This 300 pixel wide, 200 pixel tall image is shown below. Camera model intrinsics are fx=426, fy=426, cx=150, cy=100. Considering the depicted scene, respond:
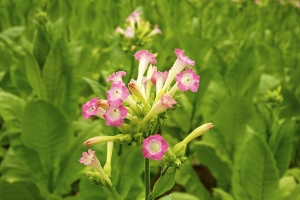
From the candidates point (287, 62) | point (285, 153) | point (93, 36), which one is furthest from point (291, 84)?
point (93, 36)

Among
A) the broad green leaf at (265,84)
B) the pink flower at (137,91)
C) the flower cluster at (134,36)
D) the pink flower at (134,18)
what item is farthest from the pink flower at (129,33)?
the pink flower at (137,91)

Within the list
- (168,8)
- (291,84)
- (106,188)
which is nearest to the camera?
(106,188)

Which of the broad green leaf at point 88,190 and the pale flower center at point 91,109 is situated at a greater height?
the pale flower center at point 91,109

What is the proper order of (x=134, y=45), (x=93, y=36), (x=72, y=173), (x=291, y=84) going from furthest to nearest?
(x=93, y=36)
(x=291, y=84)
(x=134, y=45)
(x=72, y=173)

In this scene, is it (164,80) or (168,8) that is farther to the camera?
(168,8)

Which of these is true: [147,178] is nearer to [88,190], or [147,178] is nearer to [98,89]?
[88,190]

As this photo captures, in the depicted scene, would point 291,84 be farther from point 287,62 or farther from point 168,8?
point 168,8

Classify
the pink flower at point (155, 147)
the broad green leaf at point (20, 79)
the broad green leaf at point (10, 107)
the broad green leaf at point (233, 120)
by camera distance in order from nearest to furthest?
the pink flower at point (155, 147) < the broad green leaf at point (10, 107) < the broad green leaf at point (233, 120) < the broad green leaf at point (20, 79)

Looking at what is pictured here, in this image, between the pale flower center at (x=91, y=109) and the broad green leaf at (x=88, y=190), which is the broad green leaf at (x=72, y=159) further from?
the pale flower center at (x=91, y=109)
